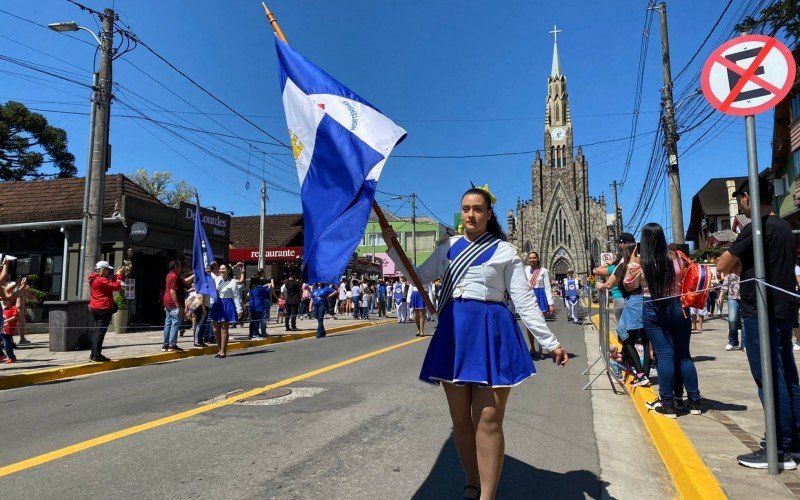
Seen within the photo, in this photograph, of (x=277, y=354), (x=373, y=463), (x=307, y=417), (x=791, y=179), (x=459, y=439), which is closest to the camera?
(x=459, y=439)

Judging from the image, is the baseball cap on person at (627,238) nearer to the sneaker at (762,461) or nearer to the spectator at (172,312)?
the sneaker at (762,461)

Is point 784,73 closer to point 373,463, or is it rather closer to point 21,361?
point 373,463

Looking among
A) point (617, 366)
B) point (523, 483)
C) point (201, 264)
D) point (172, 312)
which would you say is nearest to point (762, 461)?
point (523, 483)

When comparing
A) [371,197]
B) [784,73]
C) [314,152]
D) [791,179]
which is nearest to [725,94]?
[784,73]

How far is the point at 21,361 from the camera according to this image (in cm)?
1021

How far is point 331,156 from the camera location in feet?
12.3

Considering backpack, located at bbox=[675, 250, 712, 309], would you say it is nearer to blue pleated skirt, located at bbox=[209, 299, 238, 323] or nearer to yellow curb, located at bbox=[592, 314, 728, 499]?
yellow curb, located at bbox=[592, 314, 728, 499]

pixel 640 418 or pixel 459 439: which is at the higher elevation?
pixel 459 439

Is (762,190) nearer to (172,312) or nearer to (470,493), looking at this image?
(470,493)

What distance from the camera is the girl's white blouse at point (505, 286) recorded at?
10.2 feet

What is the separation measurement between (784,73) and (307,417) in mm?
5012

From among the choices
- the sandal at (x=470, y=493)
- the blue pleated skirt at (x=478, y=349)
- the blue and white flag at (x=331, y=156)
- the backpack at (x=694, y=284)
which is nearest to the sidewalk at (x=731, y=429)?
the backpack at (x=694, y=284)

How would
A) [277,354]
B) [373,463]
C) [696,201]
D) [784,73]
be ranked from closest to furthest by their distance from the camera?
1. [784,73]
2. [373,463]
3. [277,354]
4. [696,201]

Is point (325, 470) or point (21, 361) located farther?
point (21, 361)
